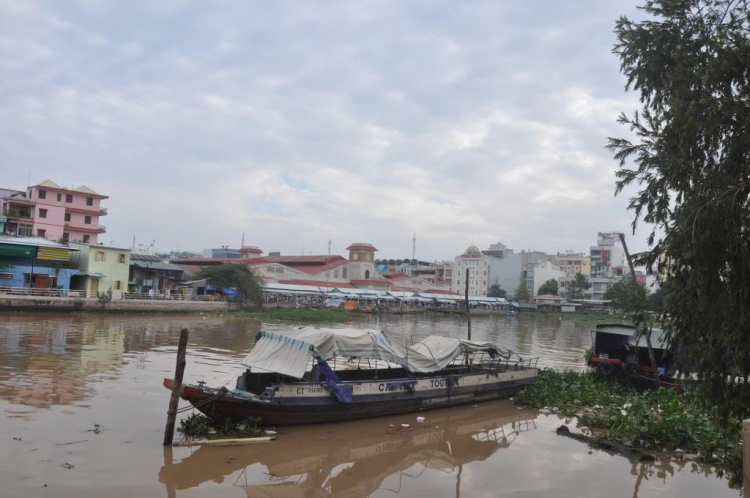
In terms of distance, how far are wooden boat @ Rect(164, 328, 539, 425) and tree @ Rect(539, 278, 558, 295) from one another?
89672mm

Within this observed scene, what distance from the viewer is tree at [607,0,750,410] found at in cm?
653

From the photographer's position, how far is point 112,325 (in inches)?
1368

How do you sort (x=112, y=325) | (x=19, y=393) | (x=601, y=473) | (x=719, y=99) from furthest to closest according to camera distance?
(x=112, y=325)
(x=19, y=393)
(x=601, y=473)
(x=719, y=99)

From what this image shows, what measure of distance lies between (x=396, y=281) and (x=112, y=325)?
5676cm

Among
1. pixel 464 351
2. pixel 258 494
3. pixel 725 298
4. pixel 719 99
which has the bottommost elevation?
pixel 258 494

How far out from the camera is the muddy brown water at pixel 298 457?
33.0 feet

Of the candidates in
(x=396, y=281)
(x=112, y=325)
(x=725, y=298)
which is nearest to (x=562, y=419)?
(x=725, y=298)

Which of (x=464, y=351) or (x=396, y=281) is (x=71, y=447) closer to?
(x=464, y=351)

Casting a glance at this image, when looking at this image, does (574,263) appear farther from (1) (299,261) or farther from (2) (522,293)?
(1) (299,261)

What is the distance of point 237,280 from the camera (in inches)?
2162

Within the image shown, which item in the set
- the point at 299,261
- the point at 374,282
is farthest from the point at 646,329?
the point at 299,261

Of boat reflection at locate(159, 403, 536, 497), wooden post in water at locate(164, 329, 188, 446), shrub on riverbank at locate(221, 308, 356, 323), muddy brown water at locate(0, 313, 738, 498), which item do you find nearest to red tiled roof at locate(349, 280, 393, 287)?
shrub on riverbank at locate(221, 308, 356, 323)

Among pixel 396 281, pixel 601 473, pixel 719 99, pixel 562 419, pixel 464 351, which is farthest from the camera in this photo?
pixel 396 281

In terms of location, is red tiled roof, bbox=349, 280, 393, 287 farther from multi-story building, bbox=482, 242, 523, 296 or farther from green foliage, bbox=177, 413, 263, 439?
green foliage, bbox=177, 413, 263, 439
